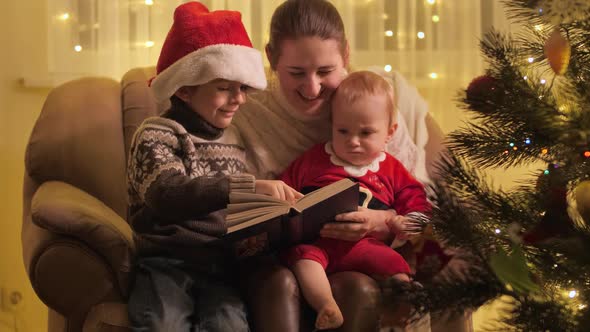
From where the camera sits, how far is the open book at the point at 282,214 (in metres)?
1.55

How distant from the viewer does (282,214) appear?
155 centimetres

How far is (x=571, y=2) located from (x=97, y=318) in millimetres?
1162

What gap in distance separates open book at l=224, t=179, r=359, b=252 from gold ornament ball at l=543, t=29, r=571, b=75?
0.67 metres

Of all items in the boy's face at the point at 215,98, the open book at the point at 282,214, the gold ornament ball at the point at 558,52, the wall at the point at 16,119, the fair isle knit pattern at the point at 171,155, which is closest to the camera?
the gold ornament ball at the point at 558,52

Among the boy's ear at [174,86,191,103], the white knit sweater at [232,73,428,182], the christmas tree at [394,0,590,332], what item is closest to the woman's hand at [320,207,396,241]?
the white knit sweater at [232,73,428,182]

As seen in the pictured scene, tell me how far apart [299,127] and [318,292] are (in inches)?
22.4

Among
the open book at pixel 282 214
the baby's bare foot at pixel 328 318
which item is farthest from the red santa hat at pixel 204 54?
the baby's bare foot at pixel 328 318

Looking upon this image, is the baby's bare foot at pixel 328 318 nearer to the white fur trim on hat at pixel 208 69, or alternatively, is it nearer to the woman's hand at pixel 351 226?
the woman's hand at pixel 351 226

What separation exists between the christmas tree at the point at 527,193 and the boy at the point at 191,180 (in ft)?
2.19

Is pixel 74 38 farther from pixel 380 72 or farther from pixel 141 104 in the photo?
pixel 380 72

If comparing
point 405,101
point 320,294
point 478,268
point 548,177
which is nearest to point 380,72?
point 405,101

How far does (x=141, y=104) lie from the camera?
2.27 metres

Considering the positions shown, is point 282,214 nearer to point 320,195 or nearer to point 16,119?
point 320,195

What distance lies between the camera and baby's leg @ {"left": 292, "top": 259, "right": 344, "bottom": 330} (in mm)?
1591
